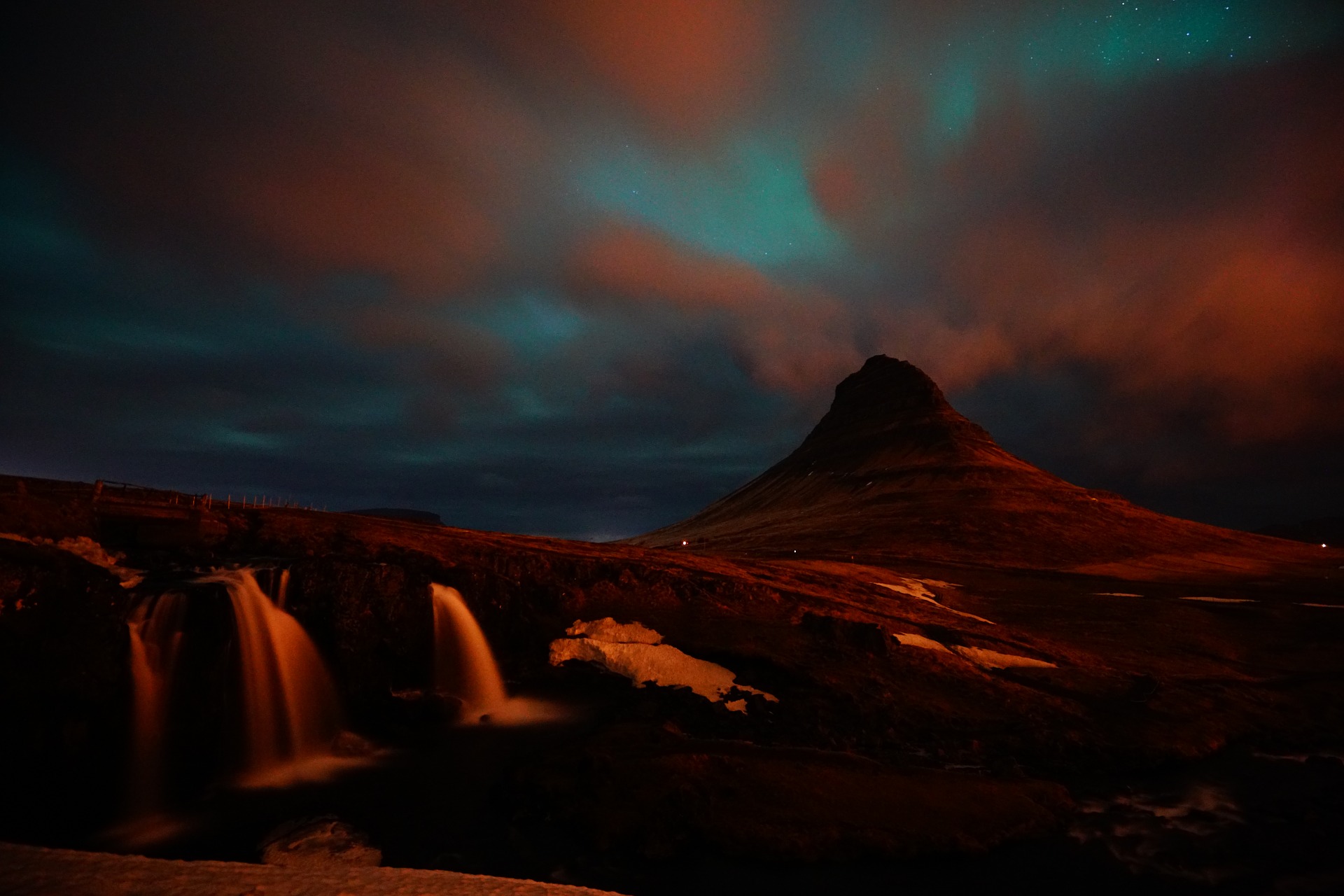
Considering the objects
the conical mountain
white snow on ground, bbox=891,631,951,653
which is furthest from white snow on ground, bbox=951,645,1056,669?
the conical mountain

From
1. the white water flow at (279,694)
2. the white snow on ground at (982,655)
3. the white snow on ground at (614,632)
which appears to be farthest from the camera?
the white snow on ground at (982,655)

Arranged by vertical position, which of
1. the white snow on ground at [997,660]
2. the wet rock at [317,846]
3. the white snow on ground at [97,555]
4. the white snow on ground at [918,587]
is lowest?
the wet rock at [317,846]

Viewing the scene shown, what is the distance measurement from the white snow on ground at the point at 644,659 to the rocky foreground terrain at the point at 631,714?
16cm

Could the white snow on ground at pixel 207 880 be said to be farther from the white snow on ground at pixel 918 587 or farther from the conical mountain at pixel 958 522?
the conical mountain at pixel 958 522

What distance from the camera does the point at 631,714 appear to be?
80.9 feet

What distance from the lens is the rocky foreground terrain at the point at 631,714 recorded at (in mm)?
17141

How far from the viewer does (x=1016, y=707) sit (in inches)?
1091

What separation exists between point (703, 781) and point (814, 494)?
177281mm

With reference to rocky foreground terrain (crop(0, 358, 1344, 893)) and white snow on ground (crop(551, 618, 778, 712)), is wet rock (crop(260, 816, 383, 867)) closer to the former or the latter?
rocky foreground terrain (crop(0, 358, 1344, 893))

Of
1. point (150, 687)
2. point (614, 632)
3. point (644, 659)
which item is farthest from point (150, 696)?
point (644, 659)

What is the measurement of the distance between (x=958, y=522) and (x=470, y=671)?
124844 millimetres

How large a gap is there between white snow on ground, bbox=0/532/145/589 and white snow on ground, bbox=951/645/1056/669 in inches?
1442

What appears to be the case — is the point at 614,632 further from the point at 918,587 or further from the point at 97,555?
the point at 918,587

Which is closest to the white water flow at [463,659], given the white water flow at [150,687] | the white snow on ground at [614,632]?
the white snow on ground at [614,632]
